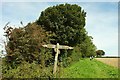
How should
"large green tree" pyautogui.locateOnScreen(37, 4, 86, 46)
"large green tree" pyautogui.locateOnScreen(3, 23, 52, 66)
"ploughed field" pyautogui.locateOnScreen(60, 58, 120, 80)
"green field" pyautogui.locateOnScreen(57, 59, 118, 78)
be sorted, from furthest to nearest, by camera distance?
"large green tree" pyautogui.locateOnScreen(37, 4, 86, 46) → "ploughed field" pyautogui.locateOnScreen(60, 58, 120, 80) → "green field" pyautogui.locateOnScreen(57, 59, 118, 78) → "large green tree" pyautogui.locateOnScreen(3, 23, 52, 66)

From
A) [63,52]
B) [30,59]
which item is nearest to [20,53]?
[30,59]

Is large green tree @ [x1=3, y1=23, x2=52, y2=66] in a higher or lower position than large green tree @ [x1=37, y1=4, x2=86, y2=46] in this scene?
lower

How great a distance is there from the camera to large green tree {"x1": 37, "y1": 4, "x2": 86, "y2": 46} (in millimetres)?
31342

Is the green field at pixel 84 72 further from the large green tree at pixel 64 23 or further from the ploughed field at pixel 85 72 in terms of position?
the large green tree at pixel 64 23

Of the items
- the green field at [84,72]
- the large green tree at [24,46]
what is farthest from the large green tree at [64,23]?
the large green tree at [24,46]

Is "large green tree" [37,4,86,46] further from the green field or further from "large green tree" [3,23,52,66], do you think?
"large green tree" [3,23,52,66]

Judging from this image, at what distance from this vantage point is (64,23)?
107 feet

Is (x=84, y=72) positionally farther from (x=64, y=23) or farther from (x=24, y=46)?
(x=64, y=23)

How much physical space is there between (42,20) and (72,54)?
468cm

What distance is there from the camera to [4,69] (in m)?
20.4

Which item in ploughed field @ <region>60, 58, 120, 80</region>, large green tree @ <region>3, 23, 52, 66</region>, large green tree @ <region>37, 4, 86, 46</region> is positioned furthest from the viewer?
large green tree @ <region>37, 4, 86, 46</region>

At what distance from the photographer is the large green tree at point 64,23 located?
31342mm

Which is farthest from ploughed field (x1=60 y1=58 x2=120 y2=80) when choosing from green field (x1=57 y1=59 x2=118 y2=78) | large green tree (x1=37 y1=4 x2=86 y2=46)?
large green tree (x1=37 y1=4 x2=86 y2=46)

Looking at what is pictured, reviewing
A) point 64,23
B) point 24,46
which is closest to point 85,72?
point 24,46
